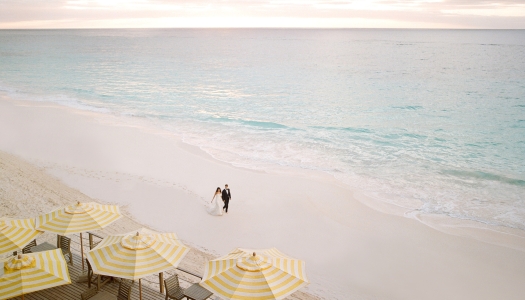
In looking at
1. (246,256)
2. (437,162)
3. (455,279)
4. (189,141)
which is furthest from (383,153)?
(246,256)

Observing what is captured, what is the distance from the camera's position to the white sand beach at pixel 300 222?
1185 cm

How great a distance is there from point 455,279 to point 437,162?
518 inches

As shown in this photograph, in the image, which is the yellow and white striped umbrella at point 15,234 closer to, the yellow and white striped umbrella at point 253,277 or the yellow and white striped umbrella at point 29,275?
the yellow and white striped umbrella at point 29,275

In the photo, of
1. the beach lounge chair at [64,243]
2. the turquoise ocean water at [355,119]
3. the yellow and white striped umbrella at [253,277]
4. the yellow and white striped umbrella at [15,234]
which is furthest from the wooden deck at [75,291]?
the turquoise ocean water at [355,119]

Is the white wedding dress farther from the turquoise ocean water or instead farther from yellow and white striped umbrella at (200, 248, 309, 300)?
yellow and white striped umbrella at (200, 248, 309, 300)

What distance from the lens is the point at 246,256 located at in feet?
25.4

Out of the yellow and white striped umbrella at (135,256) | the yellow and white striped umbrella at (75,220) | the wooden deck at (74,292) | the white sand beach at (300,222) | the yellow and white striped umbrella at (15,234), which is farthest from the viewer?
the white sand beach at (300,222)

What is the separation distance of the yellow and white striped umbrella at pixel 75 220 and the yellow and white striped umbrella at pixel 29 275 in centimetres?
166

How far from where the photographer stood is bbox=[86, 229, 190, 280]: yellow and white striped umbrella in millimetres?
7574

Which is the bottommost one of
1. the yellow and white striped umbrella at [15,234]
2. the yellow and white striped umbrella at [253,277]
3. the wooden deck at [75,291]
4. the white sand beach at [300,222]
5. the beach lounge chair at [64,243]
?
the white sand beach at [300,222]

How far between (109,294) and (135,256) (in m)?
1.21

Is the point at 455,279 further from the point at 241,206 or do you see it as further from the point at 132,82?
the point at 132,82

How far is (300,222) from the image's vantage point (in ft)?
48.9

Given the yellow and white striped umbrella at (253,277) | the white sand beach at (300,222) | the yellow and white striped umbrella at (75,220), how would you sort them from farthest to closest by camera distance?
the white sand beach at (300,222), the yellow and white striped umbrella at (75,220), the yellow and white striped umbrella at (253,277)
